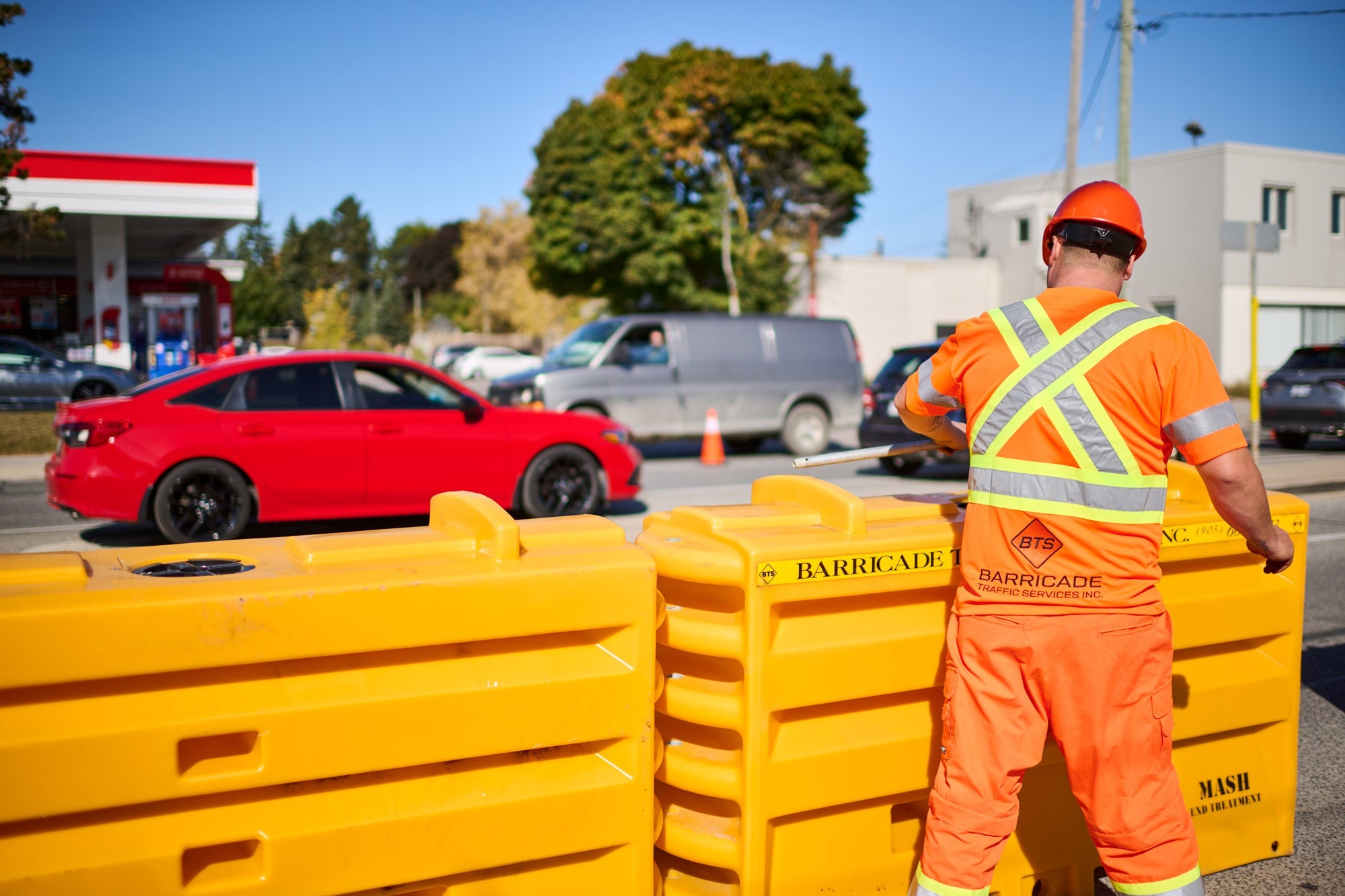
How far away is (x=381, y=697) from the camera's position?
2342 millimetres

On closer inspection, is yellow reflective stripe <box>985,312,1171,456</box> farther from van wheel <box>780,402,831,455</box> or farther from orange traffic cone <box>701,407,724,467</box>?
van wheel <box>780,402,831,455</box>

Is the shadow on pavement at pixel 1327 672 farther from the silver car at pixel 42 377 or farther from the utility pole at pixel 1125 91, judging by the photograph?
the silver car at pixel 42 377

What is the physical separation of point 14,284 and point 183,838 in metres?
35.1

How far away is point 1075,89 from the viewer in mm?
20156

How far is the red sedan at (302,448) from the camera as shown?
8.09m

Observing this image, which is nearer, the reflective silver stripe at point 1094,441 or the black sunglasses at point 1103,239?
the reflective silver stripe at point 1094,441

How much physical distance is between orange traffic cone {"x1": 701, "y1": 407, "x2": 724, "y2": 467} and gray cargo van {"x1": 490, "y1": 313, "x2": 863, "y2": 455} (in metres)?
0.48

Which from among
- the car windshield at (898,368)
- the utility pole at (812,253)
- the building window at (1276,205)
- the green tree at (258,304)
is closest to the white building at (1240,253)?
the building window at (1276,205)

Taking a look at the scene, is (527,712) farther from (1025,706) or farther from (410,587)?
(1025,706)

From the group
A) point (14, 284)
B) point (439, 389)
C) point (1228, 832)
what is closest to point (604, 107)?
point (14, 284)

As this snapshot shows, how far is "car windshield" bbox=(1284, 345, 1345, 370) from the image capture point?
17.5m

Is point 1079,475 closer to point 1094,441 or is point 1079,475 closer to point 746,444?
point 1094,441

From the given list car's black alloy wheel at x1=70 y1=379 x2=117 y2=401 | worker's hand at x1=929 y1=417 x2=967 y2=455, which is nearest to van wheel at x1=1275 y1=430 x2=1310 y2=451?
worker's hand at x1=929 y1=417 x2=967 y2=455

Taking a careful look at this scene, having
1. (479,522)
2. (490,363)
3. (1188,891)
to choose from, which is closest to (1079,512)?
(1188,891)
